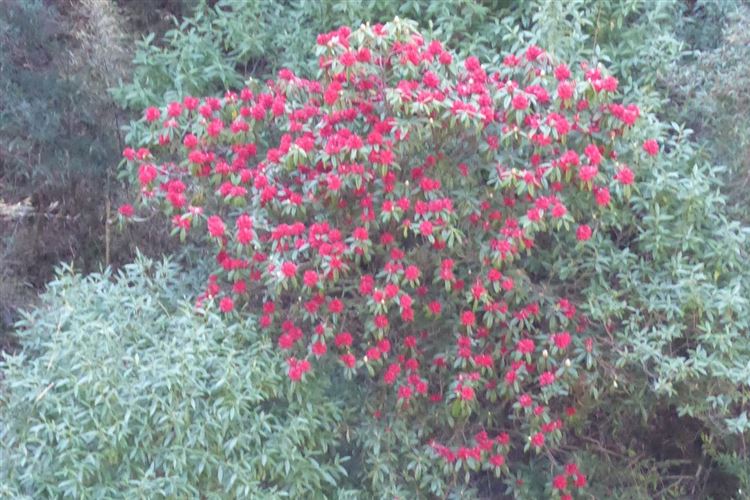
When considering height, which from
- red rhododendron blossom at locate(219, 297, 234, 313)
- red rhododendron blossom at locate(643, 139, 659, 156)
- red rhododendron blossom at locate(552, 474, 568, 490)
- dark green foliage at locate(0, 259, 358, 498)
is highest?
red rhododendron blossom at locate(643, 139, 659, 156)

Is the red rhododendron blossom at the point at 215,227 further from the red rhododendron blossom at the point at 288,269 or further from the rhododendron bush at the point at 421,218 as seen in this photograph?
the red rhododendron blossom at the point at 288,269

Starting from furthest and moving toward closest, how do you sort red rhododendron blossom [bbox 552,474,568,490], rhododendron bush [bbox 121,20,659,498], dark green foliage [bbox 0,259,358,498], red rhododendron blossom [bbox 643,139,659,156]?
red rhododendron blossom [bbox 552,474,568,490], red rhododendron blossom [bbox 643,139,659,156], rhododendron bush [bbox 121,20,659,498], dark green foliage [bbox 0,259,358,498]

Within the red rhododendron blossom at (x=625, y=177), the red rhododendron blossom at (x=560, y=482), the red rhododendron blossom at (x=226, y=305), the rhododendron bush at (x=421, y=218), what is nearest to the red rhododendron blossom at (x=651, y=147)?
the rhododendron bush at (x=421, y=218)

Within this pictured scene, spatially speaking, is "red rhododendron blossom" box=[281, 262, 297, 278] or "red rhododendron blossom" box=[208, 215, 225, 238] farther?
"red rhododendron blossom" box=[208, 215, 225, 238]

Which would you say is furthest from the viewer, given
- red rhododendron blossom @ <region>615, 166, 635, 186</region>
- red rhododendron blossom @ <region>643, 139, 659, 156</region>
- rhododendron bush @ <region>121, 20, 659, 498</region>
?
red rhododendron blossom @ <region>643, 139, 659, 156</region>

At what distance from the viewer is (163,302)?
4.53m

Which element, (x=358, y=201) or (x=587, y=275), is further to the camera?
(x=587, y=275)

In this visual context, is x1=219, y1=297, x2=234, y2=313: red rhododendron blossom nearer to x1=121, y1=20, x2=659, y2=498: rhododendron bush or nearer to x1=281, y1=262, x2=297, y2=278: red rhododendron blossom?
x1=121, y1=20, x2=659, y2=498: rhododendron bush

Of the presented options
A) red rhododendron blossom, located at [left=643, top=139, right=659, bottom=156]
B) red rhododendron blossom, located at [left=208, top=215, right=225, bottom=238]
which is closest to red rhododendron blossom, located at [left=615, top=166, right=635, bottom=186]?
red rhododendron blossom, located at [left=643, top=139, right=659, bottom=156]

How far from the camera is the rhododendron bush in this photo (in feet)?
13.4

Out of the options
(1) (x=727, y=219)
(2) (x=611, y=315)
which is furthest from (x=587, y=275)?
(1) (x=727, y=219)

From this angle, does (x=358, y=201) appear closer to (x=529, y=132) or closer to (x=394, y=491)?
(x=529, y=132)

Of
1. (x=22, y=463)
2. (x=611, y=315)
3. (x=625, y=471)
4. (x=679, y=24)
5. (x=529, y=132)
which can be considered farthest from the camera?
(x=679, y=24)

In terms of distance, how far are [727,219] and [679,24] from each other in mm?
1456
